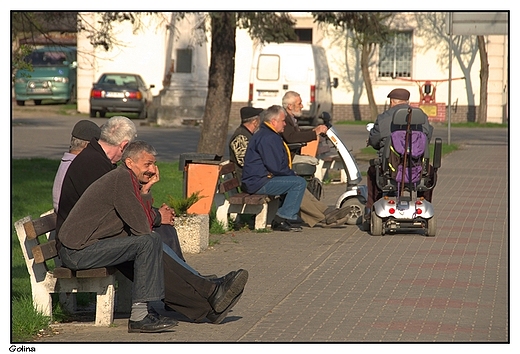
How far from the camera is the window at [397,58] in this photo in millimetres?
42875

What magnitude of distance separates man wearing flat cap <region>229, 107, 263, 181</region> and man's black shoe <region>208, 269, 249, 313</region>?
4949 mm

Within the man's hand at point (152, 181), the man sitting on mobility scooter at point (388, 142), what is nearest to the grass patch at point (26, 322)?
the man's hand at point (152, 181)

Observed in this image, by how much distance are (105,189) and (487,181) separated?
1241cm

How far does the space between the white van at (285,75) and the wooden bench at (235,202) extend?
21858mm

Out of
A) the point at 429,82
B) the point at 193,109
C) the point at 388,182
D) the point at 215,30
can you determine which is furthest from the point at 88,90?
the point at 388,182

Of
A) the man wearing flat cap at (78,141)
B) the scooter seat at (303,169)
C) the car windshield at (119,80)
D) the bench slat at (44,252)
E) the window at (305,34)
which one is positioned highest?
the window at (305,34)

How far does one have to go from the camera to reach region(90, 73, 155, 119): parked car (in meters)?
38.2

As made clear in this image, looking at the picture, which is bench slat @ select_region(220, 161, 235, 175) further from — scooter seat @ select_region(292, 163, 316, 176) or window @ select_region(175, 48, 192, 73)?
window @ select_region(175, 48, 192, 73)

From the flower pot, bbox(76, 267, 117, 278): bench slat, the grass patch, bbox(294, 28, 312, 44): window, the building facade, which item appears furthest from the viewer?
bbox(294, 28, 312, 44): window

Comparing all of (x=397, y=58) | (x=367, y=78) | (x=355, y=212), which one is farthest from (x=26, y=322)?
(x=397, y=58)

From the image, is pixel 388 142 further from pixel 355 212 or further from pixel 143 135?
pixel 143 135

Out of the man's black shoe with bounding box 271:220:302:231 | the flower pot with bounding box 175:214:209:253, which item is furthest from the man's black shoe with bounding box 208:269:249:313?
the man's black shoe with bounding box 271:220:302:231

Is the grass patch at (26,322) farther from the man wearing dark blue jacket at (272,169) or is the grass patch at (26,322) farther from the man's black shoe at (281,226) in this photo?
the man's black shoe at (281,226)

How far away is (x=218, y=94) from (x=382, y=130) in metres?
7.75
